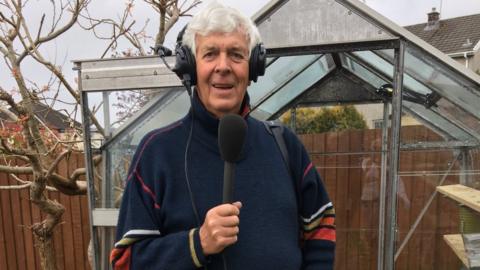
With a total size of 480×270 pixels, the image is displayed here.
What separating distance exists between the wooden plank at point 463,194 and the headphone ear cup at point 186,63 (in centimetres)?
186

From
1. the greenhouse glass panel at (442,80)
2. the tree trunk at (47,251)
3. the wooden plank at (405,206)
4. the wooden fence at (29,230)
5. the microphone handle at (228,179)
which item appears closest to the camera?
the microphone handle at (228,179)

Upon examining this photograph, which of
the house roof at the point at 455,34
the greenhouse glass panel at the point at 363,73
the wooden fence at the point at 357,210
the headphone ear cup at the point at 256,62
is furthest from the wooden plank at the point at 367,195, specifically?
the house roof at the point at 455,34

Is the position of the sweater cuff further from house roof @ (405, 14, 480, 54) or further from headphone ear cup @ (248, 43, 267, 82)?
house roof @ (405, 14, 480, 54)

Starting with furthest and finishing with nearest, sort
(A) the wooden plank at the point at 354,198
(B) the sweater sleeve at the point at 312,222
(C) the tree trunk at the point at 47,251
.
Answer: (A) the wooden plank at the point at 354,198 < (C) the tree trunk at the point at 47,251 < (B) the sweater sleeve at the point at 312,222

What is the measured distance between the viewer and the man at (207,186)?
99 cm

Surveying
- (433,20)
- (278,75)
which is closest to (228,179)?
(278,75)

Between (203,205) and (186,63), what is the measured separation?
1.55 feet

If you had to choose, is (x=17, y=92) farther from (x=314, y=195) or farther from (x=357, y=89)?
(x=357, y=89)

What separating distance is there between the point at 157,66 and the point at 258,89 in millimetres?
1124

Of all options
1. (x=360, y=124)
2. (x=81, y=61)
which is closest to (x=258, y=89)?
(x=81, y=61)

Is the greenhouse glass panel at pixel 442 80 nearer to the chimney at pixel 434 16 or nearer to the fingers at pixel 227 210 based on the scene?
the fingers at pixel 227 210

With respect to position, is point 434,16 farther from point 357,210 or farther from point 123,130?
point 123,130

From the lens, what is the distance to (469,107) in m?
2.07

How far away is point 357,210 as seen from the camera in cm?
405
